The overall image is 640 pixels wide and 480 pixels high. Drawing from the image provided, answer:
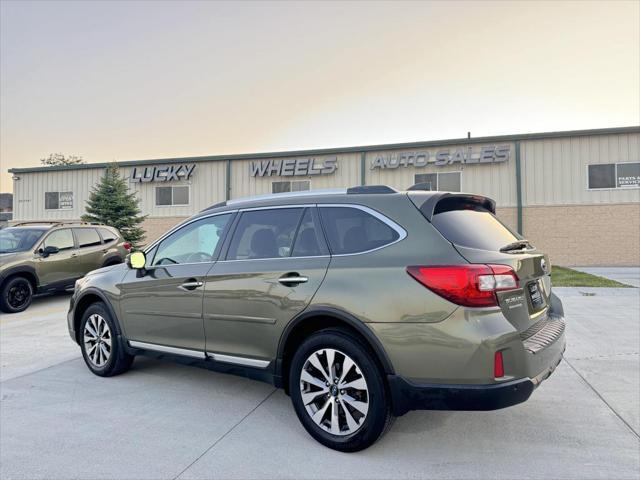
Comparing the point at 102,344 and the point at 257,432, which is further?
the point at 102,344

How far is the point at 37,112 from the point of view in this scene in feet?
61.0

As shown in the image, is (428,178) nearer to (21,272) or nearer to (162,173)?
(162,173)

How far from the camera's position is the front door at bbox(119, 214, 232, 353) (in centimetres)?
378

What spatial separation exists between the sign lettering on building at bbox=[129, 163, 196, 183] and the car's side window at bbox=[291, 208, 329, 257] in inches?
799

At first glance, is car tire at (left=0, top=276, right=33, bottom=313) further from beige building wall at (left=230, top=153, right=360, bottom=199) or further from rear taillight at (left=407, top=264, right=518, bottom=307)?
beige building wall at (left=230, top=153, right=360, bottom=199)

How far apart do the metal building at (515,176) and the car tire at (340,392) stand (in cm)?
1719

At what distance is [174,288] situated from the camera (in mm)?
3914

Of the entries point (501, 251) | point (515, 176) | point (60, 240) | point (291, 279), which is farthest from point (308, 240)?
point (515, 176)

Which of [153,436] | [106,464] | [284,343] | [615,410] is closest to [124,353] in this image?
[153,436]

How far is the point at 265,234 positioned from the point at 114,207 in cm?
1892

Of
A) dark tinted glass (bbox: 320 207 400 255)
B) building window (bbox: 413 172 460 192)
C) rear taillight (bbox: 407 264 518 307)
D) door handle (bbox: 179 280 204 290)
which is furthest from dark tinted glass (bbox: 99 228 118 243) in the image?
building window (bbox: 413 172 460 192)

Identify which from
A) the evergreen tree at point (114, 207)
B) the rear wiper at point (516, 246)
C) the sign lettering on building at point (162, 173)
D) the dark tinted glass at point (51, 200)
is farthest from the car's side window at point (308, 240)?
the dark tinted glass at point (51, 200)

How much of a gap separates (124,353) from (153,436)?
155 cm

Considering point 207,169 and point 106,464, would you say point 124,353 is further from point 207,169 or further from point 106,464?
point 207,169
